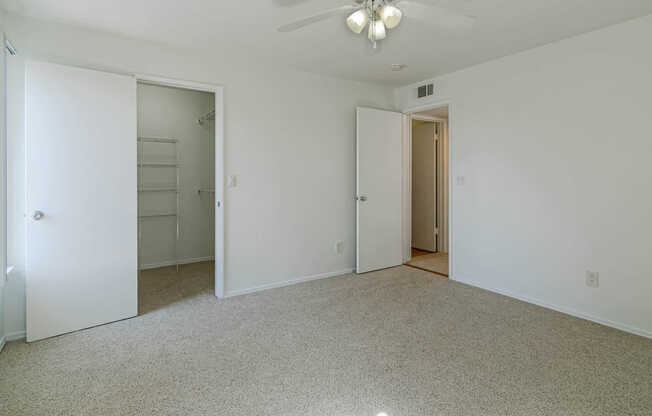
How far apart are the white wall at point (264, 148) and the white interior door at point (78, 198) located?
173mm

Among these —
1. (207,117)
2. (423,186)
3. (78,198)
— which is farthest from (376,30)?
(423,186)

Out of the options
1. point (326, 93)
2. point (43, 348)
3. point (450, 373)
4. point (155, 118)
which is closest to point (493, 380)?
point (450, 373)

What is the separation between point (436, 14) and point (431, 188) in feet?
13.7

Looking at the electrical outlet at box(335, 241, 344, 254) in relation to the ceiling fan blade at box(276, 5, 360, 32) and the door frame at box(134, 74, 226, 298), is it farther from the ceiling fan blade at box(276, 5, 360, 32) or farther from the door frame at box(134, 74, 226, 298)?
the ceiling fan blade at box(276, 5, 360, 32)

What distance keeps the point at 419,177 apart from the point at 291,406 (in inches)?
188

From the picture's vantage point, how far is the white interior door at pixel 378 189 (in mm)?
4219

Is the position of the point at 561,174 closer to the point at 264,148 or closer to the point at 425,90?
the point at 425,90

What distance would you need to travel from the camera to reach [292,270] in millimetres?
3879

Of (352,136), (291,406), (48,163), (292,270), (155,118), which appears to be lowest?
(291,406)

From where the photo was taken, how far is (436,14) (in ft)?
5.87

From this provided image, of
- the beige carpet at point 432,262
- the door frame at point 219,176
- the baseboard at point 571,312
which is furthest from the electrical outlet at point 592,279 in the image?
the door frame at point 219,176

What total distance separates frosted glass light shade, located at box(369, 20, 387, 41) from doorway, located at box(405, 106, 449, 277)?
3545mm

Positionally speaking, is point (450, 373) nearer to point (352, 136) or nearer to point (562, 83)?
point (562, 83)

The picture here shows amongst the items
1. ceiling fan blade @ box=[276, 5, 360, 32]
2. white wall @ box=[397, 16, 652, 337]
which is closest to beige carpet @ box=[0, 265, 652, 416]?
white wall @ box=[397, 16, 652, 337]
